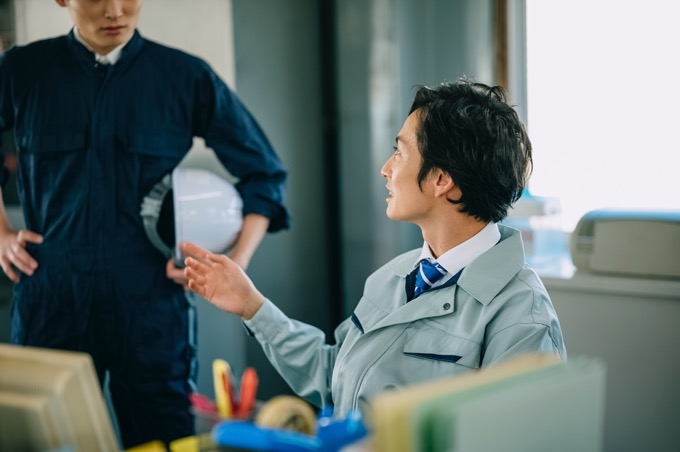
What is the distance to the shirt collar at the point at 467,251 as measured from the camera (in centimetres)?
166

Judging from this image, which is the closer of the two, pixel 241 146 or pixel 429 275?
pixel 429 275

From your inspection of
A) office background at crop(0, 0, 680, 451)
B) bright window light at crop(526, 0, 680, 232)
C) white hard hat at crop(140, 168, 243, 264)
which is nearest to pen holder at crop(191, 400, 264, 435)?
white hard hat at crop(140, 168, 243, 264)

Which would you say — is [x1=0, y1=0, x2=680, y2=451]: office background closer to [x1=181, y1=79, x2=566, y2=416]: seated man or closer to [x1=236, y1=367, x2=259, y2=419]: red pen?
[x1=181, y1=79, x2=566, y2=416]: seated man

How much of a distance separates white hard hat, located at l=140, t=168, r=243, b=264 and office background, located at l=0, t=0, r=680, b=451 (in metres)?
0.56

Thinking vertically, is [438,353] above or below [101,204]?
below

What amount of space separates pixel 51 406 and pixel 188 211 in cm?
119

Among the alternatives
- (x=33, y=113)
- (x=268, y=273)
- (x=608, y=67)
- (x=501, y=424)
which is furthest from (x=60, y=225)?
(x=608, y=67)

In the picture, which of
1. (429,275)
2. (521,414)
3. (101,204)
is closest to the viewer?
(521,414)

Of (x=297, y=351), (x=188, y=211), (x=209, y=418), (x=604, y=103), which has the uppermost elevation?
(x=604, y=103)

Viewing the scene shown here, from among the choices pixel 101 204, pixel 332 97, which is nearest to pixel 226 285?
pixel 101 204

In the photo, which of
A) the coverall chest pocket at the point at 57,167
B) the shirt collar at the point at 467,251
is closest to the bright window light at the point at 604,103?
the shirt collar at the point at 467,251

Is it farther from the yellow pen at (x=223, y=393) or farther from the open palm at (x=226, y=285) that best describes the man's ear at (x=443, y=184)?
the yellow pen at (x=223, y=393)

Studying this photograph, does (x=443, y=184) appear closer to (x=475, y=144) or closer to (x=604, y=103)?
(x=475, y=144)

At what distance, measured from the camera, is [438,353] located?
1.54 metres
